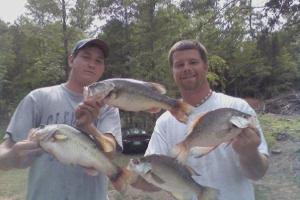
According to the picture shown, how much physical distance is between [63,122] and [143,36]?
16493 mm

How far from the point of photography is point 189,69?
2.64 m

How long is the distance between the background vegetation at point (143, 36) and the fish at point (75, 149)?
1069 cm

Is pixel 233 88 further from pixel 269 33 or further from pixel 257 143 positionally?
pixel 257 143

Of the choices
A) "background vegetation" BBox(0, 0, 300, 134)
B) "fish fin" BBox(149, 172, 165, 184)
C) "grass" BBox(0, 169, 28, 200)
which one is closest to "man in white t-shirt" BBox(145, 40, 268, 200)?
"fish fin" BBox(149, 172, 165, 184)

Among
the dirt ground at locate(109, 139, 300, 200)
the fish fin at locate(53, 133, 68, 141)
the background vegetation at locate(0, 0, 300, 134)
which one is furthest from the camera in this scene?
the background vegetation at locate(0, 0, 300, 134)

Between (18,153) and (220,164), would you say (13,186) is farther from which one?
(220,164)

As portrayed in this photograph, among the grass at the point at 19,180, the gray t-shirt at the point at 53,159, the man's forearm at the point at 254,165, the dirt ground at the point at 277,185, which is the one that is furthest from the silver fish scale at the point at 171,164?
the dirt ground at the point at 277,185

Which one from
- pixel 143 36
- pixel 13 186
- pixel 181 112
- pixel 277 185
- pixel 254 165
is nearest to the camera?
pixel 181 112

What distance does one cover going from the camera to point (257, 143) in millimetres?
2254

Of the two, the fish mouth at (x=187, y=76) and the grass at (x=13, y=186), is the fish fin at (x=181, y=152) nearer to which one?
the fish mouth at (x=187, y=76)

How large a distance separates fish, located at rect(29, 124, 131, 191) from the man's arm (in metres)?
0.61

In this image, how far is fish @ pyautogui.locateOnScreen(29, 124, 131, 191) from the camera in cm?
212

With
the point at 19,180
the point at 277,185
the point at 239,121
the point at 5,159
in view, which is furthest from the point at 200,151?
the point at 19,180

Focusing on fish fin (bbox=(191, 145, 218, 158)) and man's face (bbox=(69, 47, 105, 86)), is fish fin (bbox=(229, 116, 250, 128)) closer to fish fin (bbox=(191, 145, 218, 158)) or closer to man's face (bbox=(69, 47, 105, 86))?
fish fin (bbox=(191, 145, 218, 158))
